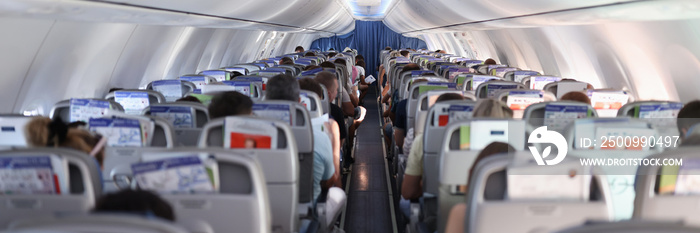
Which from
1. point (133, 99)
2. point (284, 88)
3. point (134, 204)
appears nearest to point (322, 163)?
point (284, 88)

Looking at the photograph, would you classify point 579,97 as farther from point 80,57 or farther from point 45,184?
point 80,57

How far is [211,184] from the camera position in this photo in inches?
113

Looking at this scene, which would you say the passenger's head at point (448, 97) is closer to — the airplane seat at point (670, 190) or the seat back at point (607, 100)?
the seat back at point (607, 100)

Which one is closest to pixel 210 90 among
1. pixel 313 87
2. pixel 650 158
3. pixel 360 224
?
pixel 313 87

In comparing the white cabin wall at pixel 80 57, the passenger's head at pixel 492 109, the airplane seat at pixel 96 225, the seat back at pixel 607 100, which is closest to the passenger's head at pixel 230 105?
the passenger's head at pixel 492 109

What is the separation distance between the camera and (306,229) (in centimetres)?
459

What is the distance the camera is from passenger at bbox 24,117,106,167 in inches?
137

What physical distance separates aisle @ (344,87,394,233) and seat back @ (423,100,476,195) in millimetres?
1638

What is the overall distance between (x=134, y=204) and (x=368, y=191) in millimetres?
6272

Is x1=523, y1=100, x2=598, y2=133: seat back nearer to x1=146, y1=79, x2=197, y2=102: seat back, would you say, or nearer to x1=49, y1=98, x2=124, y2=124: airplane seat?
x1=49, y1=98, x2=124, y2=124: airplane seat

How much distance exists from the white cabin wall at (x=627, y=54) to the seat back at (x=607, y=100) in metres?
1.21

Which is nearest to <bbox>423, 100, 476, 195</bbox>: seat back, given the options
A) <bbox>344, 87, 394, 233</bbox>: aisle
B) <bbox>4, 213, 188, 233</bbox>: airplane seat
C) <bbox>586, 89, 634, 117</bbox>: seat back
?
<bbox>344, 87, 394, 233</bbox>: aisle

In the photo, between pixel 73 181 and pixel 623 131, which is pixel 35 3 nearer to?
pixel 73 181

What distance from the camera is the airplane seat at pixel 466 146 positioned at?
161 inches
